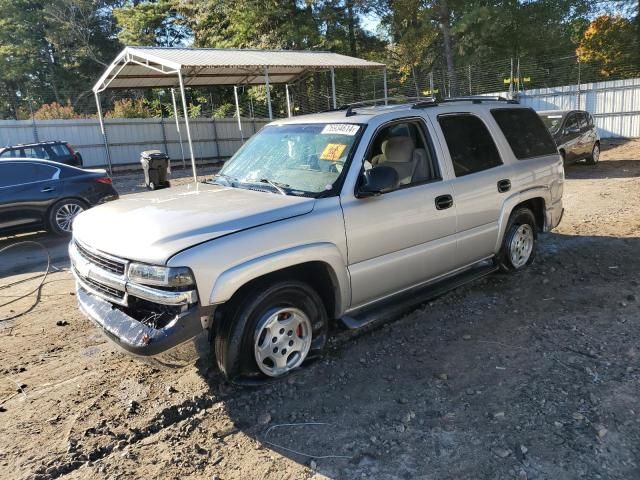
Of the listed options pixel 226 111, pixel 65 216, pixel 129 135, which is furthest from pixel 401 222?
pixel 226 111

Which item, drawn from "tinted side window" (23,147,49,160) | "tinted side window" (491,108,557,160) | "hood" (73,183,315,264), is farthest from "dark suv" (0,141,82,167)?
"tinted side window" (491,108,557,160)

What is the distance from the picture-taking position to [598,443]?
2.99m

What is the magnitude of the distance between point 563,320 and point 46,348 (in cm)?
462

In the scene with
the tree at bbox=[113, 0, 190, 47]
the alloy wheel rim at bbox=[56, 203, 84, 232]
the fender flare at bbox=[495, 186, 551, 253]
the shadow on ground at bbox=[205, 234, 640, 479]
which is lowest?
the shadow on ground at bbox=[205, 234, 640, 479]

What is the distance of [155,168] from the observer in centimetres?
1123

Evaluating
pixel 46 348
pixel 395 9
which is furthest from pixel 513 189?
pixel 395 9

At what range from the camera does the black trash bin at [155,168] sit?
11.2 m

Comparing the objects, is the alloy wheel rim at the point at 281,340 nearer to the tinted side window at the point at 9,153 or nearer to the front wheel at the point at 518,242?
the front wheel at the point at 518,242

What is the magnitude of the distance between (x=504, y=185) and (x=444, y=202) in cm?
106

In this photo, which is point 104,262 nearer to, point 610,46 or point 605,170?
point 605,170

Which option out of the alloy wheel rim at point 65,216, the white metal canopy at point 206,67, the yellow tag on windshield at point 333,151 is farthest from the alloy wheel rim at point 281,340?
the white metal canopy at point 206,67

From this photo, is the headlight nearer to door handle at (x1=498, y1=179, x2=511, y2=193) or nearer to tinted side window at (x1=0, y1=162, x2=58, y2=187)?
door handle at (x1=498, y1=179, x2=511, y2=193)

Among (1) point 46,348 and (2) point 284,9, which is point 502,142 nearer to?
(1) point 46,348

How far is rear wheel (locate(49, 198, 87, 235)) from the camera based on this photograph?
9.03 meters
